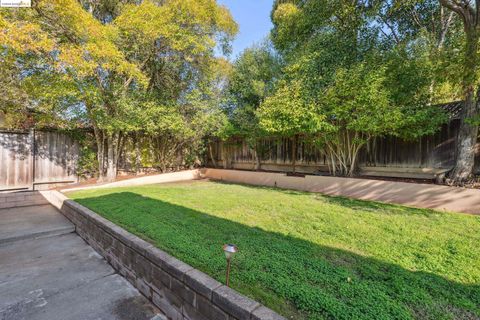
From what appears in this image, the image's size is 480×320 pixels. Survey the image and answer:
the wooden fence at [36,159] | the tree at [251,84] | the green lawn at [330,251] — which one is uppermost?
the tree at [251,84]

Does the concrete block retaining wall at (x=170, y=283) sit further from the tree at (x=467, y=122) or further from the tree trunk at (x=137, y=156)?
the tree trunk at (x=137, y=156)

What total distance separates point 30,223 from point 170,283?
13.1ft

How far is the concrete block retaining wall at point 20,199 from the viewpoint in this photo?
18.0 feet

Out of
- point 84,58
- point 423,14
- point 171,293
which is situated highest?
point 423,14

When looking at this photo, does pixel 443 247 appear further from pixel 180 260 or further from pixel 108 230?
pixel 108 230

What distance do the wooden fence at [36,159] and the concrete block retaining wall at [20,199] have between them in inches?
49.4

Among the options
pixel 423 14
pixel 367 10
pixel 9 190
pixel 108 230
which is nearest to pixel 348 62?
pixel 367 10

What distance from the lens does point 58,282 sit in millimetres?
2734

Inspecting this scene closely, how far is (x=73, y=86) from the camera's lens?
5.86m

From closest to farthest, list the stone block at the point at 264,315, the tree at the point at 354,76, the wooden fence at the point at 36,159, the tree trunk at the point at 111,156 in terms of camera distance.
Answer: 1. the stone block at the point at 264,315
2. the tree at the point at 354,76
3. the wooden fence at the point at 36,159
4. the tree trunk at the point at 111,156

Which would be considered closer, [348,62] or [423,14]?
[348,62]

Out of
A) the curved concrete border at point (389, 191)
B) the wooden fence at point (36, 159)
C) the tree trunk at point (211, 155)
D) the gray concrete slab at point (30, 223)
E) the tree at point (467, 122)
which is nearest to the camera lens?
the gray concrete slab at point (30, 223)

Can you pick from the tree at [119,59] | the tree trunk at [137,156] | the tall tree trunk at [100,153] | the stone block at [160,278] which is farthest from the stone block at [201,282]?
the tree trunk at [137,156]

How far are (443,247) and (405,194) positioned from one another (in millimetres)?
2509
